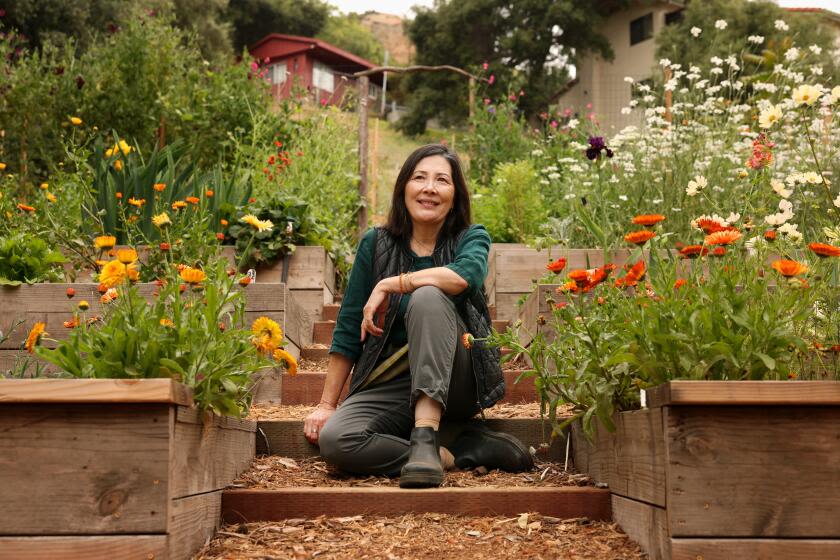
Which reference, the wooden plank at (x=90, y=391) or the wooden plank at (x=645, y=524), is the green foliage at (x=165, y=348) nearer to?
the wooden plank at (x=90, y=391)

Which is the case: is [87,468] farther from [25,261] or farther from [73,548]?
[25,261]

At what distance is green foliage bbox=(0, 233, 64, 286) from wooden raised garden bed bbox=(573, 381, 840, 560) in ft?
8.77

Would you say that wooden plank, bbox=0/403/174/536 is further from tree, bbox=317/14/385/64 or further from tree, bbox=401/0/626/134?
tree, bbox=317/14/385/64

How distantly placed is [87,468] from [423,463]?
0.91 metres

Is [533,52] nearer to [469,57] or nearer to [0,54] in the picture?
[469,57]

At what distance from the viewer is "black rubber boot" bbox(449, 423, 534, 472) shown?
8.64 feet

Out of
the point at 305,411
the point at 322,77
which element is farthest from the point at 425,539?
the point at 322,77

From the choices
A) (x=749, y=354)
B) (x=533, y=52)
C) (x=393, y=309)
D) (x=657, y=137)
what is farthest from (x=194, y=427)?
(x=533, y=52)

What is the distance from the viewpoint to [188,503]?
1.93 m

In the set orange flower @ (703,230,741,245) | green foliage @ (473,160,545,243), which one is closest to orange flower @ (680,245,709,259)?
orange flower @ (703,230,741,245)

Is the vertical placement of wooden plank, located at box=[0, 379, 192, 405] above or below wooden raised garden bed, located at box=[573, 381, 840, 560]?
above

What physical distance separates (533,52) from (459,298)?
1990 centimetres

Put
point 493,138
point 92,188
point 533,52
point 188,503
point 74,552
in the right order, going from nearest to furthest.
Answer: point 74,552 < point 188,503 < point 92,188 < point 493,138 < point 533,52

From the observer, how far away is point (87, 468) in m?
1.77
